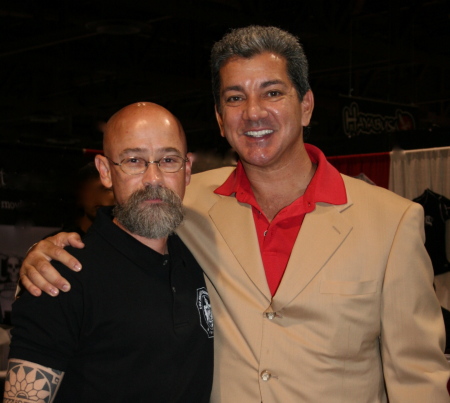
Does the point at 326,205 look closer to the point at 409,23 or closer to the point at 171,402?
the point at 171,402

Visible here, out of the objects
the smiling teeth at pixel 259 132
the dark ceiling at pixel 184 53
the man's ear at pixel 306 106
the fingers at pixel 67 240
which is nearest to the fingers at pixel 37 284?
the fingers at pixel 67 240

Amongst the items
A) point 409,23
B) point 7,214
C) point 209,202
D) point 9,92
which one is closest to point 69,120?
point 9,92

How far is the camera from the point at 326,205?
2.40 metres

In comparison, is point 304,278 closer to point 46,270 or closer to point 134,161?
point 134,161

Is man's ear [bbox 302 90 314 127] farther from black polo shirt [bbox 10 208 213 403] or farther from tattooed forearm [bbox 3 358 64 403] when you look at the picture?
tattooed forearm [bbox 3 358 64 403]

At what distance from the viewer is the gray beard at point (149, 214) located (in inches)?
84.5

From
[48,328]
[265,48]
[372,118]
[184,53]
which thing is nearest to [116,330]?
[48,328]

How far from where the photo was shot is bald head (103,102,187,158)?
223 cm

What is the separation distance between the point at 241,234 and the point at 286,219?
17cm

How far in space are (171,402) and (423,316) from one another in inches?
33.0

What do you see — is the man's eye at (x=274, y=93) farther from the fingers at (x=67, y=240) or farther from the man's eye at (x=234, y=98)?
the fingers at (x=67, y=240)

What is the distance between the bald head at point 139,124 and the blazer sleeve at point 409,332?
0.78m

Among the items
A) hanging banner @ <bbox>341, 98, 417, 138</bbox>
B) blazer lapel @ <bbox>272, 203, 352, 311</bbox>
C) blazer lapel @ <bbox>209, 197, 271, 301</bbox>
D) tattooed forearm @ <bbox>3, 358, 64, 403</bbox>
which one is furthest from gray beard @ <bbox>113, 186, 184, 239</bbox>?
hanging banner @ <bbox>341, 98, 417, 138</bbox>

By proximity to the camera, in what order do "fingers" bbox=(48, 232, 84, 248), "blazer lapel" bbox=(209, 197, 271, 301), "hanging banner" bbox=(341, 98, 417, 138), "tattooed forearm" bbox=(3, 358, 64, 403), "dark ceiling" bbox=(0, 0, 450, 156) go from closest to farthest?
"tattooed forearm" bbox=(3, 358, 64, 403) < "fingers" bbox=(48, 232, 84, 248) < "blazer lapel" bbox=(209, 197, 271, 301) < "hanging banner" bbox=(341, 98, 417, 138) < "dark ceiling" bbox=(0, 0, 450, 156)
